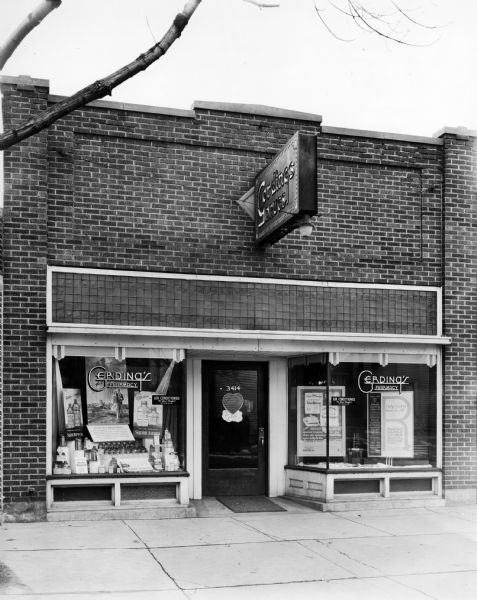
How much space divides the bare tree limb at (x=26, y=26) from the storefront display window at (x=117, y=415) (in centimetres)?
488

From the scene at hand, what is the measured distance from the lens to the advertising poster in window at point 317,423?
11961mm

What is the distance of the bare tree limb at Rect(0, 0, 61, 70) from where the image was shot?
6.63m

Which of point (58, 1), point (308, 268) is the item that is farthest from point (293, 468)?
point (58, 1)

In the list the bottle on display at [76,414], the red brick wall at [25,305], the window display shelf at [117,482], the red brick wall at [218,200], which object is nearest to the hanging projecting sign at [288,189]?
the red brick wall at [218,200]

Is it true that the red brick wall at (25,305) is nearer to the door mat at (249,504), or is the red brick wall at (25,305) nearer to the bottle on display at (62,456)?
the bottle on display at (62,456)

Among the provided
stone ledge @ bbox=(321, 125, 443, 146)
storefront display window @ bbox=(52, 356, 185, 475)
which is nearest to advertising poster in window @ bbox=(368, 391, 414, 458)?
storefront display window @ bbox=(52, 356, 185, 475)

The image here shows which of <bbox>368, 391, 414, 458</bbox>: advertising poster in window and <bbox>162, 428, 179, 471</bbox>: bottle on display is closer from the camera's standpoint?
<bbox>162, 428, 179, 471</bbox>: bottle on display

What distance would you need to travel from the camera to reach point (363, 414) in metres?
12.1

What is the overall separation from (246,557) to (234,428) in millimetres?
3753

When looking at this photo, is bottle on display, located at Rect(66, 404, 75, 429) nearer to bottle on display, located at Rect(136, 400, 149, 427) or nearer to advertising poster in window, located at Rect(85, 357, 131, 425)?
advertising poster in window, located at Rect(85, 357, 131, 425)

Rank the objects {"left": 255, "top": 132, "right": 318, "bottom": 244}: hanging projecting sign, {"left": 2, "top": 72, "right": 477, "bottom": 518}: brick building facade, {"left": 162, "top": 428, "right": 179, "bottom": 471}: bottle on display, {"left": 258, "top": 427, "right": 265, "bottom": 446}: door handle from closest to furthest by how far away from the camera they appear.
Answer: {"left": 255, "top": 132, "right": 318, "bottom": 244}: hanging projecting sign → {"left": 2, "top": 72, "right": 477, "bottom": 518}: brick building facade → {"left": 162, "top": 428, "right": 179, "bottom": 471}: bottle on display → {"left": 258, "top": 427, "right": 265, "bottom": 446}: door handle

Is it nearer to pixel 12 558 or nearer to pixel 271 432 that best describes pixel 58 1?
pixel 12 558

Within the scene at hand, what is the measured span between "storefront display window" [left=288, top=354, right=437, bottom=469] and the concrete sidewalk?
1101 millimetres

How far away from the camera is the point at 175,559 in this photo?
8.36 m
